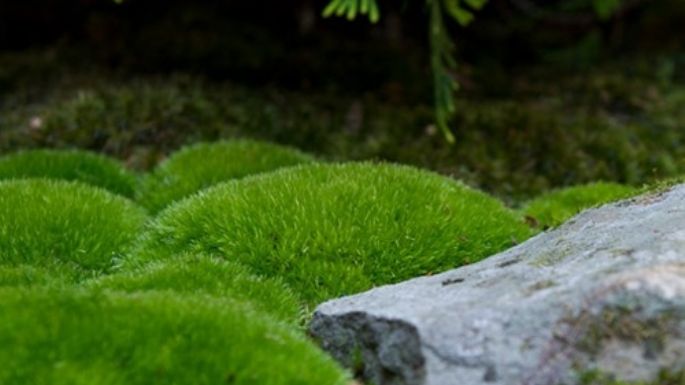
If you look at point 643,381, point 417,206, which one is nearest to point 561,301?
point 643,381

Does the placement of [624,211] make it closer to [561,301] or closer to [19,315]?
[561,301]

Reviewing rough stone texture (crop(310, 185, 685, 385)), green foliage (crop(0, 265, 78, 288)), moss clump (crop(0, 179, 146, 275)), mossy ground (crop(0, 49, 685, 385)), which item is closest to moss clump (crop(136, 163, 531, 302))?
mossy ground (crop(0, 49, 685, 385))

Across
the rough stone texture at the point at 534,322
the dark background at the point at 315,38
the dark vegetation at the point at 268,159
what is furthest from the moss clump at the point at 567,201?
the dark background at the point at 315,38

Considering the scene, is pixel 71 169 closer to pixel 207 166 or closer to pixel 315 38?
pixel 207 166

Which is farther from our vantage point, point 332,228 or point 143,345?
point 332,228

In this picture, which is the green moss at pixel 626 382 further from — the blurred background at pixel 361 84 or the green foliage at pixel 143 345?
the blurred background at pixel 361 84

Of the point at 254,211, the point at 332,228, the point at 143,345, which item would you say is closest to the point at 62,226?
the point at 254,211
